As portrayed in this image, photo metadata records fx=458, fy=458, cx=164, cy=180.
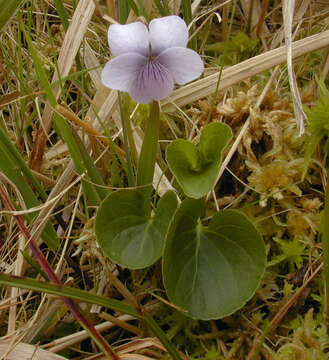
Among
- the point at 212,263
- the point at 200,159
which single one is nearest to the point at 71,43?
the point at 200,159

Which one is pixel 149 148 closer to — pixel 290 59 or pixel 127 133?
pixel 127 133

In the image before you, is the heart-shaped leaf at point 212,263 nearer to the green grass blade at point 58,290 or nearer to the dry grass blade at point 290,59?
the green grass blade at point 58,290

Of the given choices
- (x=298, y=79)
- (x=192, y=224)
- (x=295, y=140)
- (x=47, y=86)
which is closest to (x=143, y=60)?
(x=47, y=86)

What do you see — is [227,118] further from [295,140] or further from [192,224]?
[192,224]

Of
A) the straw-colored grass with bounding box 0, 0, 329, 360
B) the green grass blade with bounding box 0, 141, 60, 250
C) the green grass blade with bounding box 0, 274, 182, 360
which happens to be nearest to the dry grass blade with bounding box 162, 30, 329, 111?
the straw-colored grass with bounding box 0, 0, 329, 360

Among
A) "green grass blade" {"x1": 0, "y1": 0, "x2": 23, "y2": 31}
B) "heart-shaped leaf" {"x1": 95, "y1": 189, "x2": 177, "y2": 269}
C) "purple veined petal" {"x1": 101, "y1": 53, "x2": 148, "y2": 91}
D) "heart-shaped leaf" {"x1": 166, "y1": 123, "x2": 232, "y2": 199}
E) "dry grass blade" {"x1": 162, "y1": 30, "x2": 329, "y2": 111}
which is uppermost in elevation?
"green grass blade" {"x1": 0, "y1": 0, "x2": 23, "y2": 31}

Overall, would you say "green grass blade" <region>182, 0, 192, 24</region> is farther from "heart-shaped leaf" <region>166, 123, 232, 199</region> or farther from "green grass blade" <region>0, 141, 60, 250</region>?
"green grass blade" <region>0, 141, 60, 250</region>

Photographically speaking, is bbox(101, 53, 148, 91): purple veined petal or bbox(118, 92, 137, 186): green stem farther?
bbox(118, 92, 137, 186): green stem
